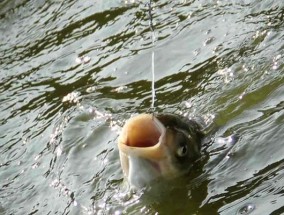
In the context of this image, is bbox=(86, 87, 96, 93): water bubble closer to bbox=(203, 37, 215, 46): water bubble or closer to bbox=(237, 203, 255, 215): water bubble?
bbox=(203, 37, 215, 46): water bubble

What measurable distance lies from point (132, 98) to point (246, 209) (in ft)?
7.06

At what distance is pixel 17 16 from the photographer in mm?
9203

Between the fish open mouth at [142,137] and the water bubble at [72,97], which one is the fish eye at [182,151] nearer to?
the fish open mouth at [142,137]

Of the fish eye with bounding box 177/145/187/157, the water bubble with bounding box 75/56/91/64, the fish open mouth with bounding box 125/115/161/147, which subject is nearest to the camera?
the fish open mouth with bounding box 125/115/161/147

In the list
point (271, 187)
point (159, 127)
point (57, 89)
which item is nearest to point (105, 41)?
point (57, 89)

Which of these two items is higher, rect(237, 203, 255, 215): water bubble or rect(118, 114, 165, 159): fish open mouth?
rect(118, 114, 165, 159): fish open mouth

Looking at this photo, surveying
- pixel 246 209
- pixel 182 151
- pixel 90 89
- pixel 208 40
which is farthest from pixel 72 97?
pixel 246 209

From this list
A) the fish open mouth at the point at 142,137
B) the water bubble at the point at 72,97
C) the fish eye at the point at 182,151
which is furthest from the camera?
the water bubble at the point at 72,97

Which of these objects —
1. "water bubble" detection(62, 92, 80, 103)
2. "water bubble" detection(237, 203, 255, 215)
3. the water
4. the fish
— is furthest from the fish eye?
"water bubble" detection(62, 92, 80, 103)

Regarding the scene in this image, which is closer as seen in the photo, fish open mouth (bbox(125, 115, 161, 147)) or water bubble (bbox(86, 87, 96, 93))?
fish open mouth (bbox(125, 115, 161, 147))

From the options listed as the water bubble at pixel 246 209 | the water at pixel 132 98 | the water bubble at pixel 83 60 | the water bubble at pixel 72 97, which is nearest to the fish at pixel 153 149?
the water at pixel 132 98

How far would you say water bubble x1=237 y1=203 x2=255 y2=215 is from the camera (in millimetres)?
4180

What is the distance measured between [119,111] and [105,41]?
162cm

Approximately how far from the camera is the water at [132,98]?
4.69m
